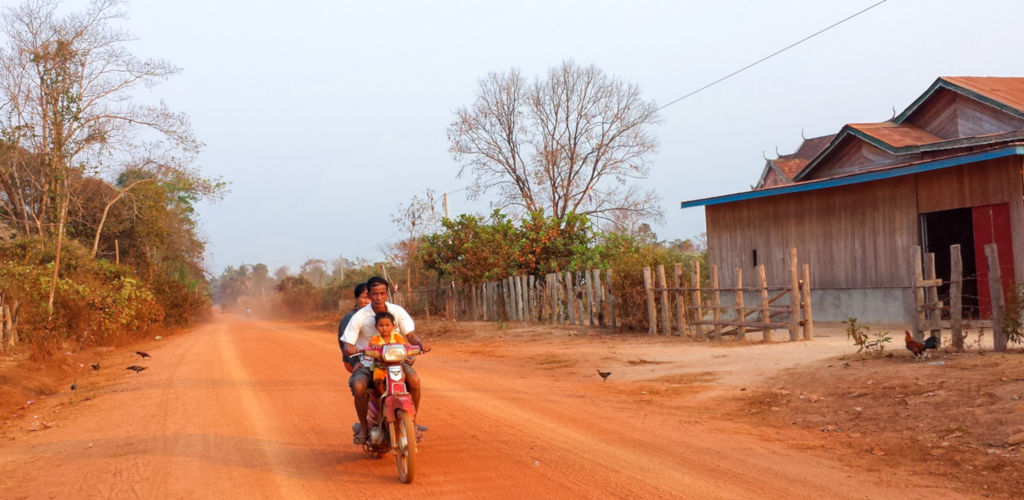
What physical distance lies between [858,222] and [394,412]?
15.7 meters

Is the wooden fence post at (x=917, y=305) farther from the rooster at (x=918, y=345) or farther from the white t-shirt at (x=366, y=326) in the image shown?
the white t-shirt at (x=366, y=326)

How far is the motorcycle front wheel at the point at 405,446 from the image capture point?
596 centimetres

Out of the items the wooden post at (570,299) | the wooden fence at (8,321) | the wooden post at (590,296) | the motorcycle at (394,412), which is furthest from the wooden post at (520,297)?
the motorcycle at (394,412)

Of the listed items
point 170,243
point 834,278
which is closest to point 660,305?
point 834,278

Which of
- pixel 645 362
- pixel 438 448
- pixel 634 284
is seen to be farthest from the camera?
pixel 634 284

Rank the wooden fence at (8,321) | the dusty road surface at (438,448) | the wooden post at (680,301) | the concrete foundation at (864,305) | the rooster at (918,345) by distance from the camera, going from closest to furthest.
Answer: the dusty road surface at (438,448) → the rooster at (918,345) → the wooden fence at (8,321) → the wooden post at (680,301) → the concrete foundation at (864,305)

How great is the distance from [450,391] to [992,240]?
11881 millimetres

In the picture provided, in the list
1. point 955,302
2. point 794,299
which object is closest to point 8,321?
point 794,299

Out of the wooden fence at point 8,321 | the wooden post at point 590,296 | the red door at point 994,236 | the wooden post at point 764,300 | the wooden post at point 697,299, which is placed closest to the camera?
the wooden post at point 764,300

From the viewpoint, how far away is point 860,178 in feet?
58.2

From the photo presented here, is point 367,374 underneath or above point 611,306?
underneath

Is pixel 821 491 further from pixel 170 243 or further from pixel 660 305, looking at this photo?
pixel 170 243

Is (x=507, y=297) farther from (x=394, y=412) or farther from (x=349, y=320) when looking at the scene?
(x=394, y=412)

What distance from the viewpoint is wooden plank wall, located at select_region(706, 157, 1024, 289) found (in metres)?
16.1
